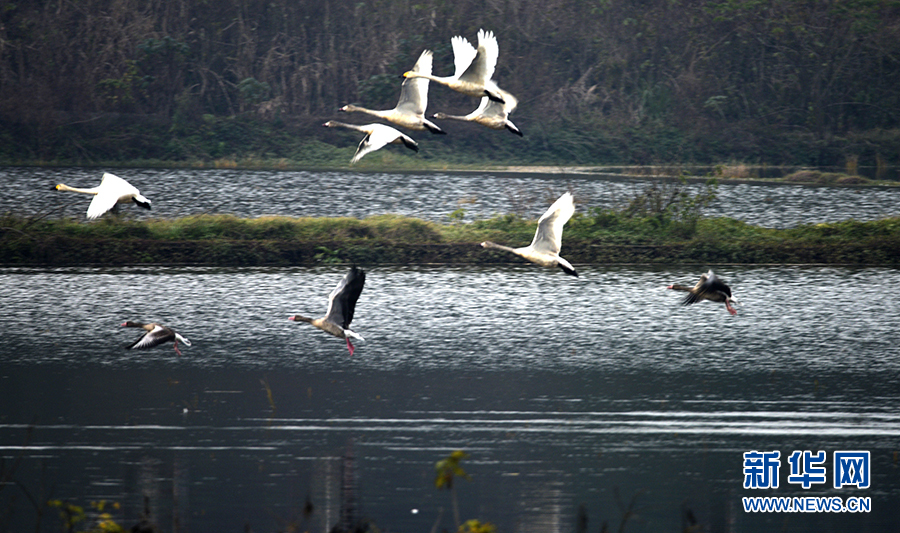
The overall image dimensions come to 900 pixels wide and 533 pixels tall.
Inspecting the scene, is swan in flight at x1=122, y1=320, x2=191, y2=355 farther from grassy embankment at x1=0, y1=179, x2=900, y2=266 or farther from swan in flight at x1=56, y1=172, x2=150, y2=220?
grassy embankment at x1=0, y1=179, x2=900, y2=266

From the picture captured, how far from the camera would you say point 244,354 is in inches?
650

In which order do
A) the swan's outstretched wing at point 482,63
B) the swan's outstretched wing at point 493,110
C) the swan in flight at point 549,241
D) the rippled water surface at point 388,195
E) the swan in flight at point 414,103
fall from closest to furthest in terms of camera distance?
the swan's outstretched wing at point 482,63 → the swan in flight at point 549,241 → the swan in flight at point 414,103 → the swan's outstretched wing at point 493,110 → the rippled water surface at point 388,195

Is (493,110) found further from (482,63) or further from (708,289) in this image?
(708,289)

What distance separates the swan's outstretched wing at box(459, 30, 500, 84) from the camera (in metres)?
11.6

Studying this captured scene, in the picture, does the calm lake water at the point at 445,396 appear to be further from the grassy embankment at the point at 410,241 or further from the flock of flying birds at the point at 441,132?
the flock of flying birds at the point at 441,132

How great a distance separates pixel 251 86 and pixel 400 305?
103 feet

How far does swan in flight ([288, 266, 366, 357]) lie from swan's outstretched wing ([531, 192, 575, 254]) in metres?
1.94

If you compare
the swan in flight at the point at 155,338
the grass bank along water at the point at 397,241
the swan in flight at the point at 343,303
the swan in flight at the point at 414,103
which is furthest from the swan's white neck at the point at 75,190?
the grass bank along water at the point at 397,241

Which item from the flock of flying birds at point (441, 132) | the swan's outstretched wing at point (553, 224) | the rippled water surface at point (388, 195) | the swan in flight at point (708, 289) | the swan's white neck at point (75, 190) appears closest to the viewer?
the flock of flying birds at point (441, 132)

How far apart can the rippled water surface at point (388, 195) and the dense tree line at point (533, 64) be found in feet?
26.1

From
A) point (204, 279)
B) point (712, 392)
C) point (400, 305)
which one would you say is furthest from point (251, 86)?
point (712, 392)

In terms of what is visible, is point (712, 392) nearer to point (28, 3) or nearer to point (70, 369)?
point (70, 369)

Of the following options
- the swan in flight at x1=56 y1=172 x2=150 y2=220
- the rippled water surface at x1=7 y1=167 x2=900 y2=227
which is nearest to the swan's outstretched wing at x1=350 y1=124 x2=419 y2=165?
the swan in flight at x1=56 y1=172 x2=150 y2=220

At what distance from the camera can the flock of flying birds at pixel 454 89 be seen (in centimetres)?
1165
